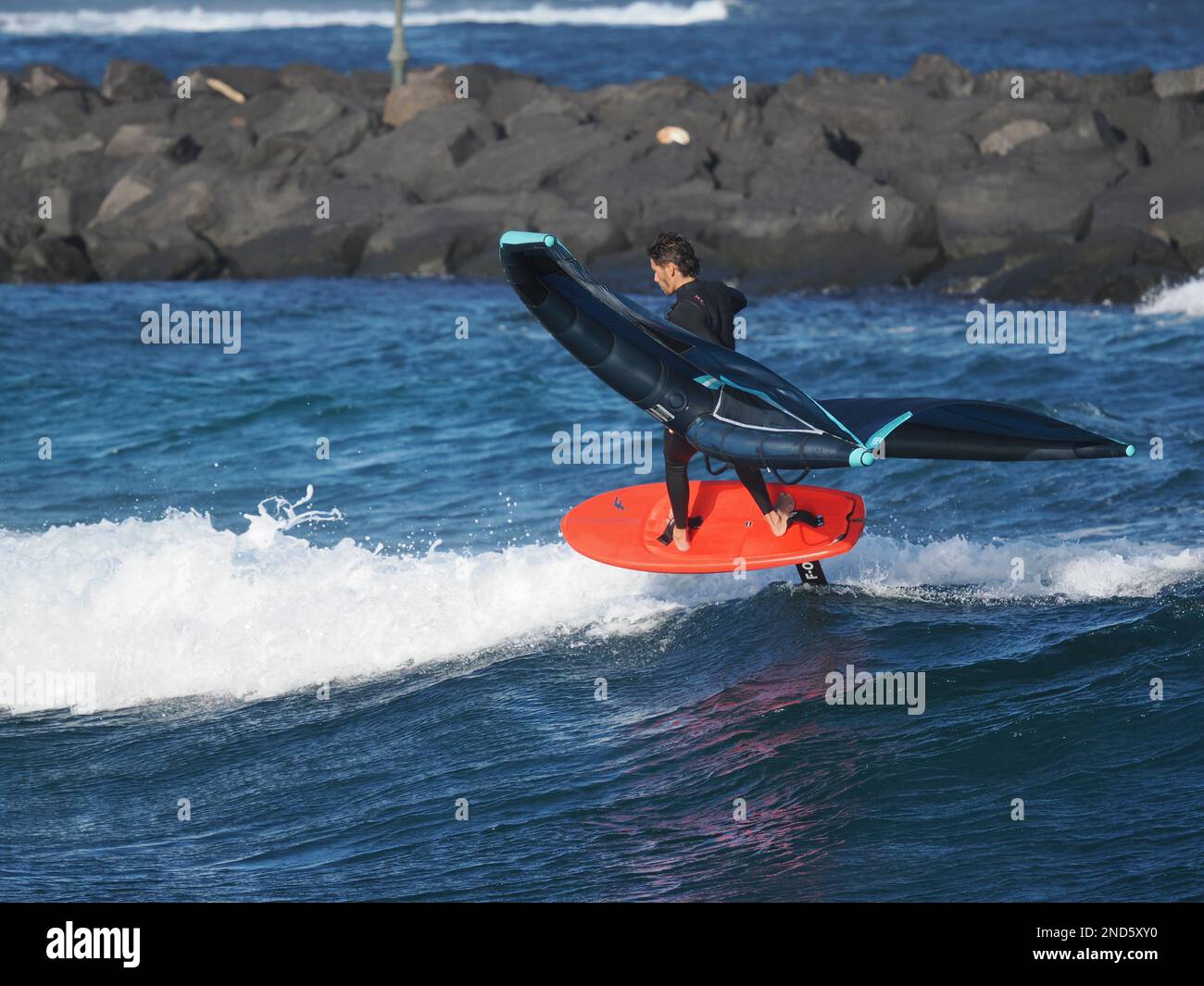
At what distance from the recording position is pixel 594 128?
2536 centimetres

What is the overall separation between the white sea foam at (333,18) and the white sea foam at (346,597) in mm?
57638

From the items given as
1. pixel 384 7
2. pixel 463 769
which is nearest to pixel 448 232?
pixel 463 769

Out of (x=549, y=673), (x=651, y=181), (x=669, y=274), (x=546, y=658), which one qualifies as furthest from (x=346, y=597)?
(x=651, y=181)

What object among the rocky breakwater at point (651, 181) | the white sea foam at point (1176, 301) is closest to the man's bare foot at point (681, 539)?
the white sea foam at point (1176, 301)

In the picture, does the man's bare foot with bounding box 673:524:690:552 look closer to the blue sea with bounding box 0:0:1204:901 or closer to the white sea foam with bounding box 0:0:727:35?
the blue sea with bounding box 0:0:1204:901

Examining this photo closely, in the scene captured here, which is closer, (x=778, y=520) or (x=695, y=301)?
(x=695, y=301)

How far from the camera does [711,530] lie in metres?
9.52

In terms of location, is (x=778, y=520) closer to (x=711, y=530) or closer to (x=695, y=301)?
(x=711, y=530)

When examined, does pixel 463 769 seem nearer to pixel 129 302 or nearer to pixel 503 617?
pixel 503 617

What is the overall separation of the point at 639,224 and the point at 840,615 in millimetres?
13215

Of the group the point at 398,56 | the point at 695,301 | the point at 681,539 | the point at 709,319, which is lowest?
the point at 681,539

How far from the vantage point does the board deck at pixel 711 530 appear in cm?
905

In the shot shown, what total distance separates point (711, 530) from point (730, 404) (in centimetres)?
132
